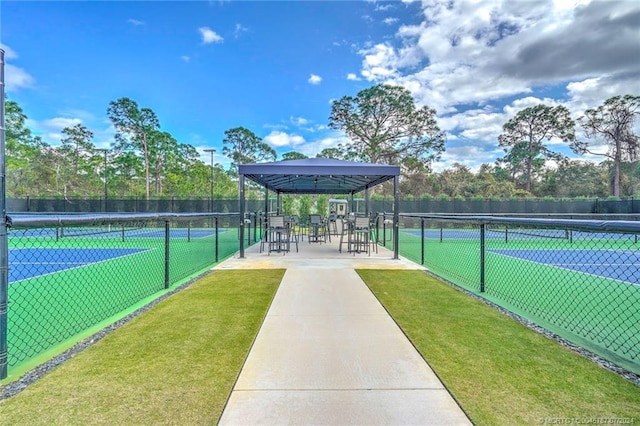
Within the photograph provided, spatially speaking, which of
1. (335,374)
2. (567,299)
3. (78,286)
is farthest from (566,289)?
(78,286)

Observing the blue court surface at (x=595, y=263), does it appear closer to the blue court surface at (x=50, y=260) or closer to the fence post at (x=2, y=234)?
the fence post at (x=2, y=234)

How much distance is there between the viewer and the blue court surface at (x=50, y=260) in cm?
644

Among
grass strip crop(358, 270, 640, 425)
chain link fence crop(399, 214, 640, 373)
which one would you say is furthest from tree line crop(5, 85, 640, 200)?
grass strip crop(358, 270, 640, 425)

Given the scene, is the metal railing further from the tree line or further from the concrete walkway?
the tree line

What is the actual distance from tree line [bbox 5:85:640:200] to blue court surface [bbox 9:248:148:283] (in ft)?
48.3

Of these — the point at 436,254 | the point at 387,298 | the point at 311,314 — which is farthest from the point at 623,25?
the point at 311,314

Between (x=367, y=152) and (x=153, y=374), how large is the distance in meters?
26.5

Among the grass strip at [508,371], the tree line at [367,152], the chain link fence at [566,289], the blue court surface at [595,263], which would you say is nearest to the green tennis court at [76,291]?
the grass strip at [508,371]

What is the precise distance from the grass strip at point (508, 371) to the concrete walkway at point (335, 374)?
16cm

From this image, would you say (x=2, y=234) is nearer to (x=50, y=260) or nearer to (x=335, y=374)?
(x=335, y=374)

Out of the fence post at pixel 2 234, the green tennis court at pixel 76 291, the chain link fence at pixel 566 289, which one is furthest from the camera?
the green tennis court at pixel 76 291

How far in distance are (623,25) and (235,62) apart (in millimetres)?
17963

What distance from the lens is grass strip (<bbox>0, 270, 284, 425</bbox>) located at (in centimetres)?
193

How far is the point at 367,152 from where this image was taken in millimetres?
27719
